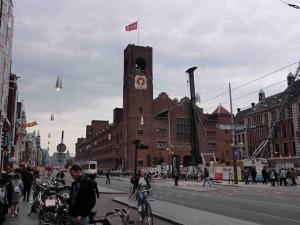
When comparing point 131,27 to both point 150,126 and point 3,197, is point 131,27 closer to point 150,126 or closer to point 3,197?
point 150,126

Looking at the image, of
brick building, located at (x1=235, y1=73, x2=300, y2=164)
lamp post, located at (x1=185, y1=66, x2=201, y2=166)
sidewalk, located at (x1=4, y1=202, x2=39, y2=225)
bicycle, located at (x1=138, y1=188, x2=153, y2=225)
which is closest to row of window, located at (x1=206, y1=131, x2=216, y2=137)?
brick building, located at (x1=235, y1=73, x2=300, y2=164)

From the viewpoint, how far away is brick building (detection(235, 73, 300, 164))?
6988 cm

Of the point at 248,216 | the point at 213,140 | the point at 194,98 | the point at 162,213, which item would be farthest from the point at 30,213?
the point at 213,140

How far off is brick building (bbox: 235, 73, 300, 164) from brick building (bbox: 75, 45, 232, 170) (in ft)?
21.9

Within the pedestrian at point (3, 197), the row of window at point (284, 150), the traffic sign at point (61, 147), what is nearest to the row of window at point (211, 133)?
the row of window at point (284, 150)

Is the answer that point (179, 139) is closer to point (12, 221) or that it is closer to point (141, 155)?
point (141, 155)

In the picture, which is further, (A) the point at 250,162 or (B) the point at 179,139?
(B) the point at 179,139

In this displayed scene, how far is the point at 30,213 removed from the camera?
1416cm

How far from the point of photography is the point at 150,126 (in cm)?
9112

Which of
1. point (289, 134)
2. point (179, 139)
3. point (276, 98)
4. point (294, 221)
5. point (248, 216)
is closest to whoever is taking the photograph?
point (294, 221)

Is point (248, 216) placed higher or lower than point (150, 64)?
lower

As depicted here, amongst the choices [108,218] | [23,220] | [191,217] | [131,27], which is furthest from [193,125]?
[108,218]

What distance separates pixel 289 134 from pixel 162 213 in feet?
232

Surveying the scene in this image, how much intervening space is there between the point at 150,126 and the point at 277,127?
113 ft
